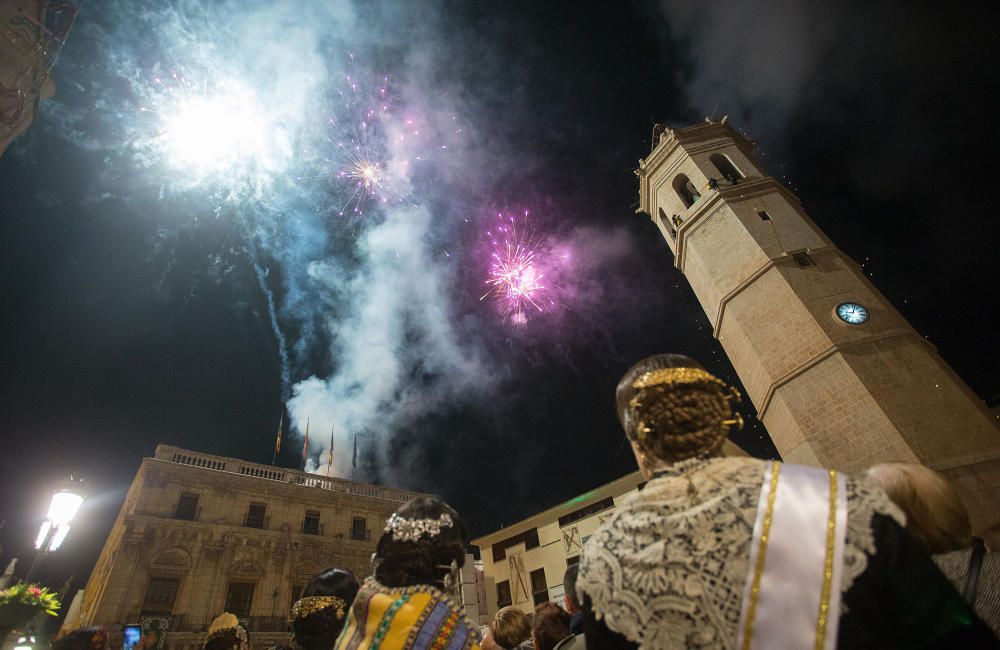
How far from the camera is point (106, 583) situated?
1647 centimetres

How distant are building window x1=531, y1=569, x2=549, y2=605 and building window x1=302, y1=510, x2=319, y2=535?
472 inches

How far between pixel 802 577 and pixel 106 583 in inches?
915

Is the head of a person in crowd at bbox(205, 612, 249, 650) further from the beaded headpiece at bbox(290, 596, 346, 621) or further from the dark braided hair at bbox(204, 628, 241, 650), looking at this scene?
the beaded headpiece at bbox(290, 596, 346, 621)

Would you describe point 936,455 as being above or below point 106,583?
below

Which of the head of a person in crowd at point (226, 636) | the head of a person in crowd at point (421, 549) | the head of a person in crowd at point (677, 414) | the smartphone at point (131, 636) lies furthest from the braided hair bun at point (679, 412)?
the smartphone at point (131, 636)

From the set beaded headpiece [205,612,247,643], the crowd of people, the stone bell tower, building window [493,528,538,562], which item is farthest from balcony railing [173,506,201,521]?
the stone bell tower

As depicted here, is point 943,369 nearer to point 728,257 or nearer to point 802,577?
point 728,257

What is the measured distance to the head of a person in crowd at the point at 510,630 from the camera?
14.4 ft

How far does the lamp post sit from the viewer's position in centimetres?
733

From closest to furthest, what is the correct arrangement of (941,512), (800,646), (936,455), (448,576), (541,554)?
(800,646) → (941,512) → (448,576) → (936,455) → (541,554)

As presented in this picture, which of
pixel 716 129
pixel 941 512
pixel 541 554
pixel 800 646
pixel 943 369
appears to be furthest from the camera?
pixel 541 554

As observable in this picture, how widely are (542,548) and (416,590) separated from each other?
1026 inches

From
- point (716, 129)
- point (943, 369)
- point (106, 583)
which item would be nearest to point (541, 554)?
point (106, 583)

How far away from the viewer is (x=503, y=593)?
87.6 feet
